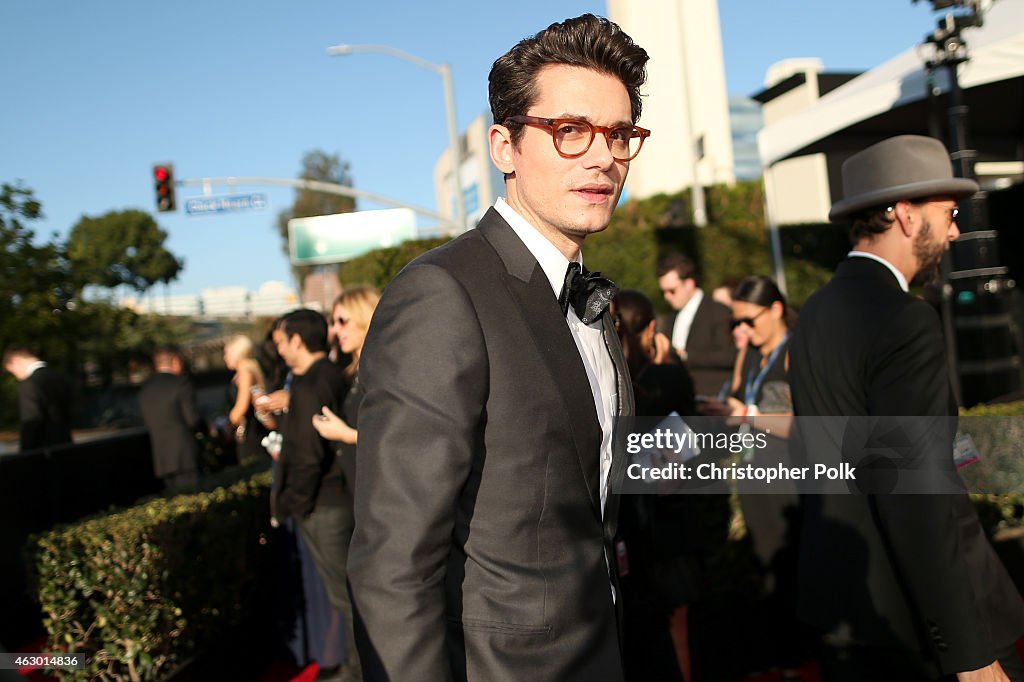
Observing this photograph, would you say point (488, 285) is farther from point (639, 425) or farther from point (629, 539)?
point (629, 539)

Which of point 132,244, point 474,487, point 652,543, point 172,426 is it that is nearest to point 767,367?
point 652,543

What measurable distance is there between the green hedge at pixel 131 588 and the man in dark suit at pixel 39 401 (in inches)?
153

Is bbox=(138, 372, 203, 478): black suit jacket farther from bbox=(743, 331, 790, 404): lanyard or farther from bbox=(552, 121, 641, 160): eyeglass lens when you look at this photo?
bbox=(552, 121, 641, 160): eyeglass lens

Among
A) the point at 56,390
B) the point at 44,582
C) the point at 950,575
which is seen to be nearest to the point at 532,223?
the point at 950,575

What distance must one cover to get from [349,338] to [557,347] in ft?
10.4

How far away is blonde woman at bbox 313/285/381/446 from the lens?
4328 millimetres

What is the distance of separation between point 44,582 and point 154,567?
525mm

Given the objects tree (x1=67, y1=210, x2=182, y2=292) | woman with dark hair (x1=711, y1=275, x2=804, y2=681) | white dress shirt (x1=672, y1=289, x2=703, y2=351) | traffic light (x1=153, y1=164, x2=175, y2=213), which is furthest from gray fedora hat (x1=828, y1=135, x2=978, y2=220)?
tree (x1=67, y1=210, x2=182, y2=292)

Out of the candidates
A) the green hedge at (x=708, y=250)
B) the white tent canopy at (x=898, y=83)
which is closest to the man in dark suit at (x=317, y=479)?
the white tent canopy at (x=898, y=83)

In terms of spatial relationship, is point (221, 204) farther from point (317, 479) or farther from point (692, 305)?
point (317, 479)

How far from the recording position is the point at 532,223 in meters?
1.81

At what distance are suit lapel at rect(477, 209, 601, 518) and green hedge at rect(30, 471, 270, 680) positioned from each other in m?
3.45

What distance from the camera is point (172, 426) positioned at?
805cm

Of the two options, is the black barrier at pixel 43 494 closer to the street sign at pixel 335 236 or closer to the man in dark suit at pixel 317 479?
the man in dark suit at pixel 317 479
